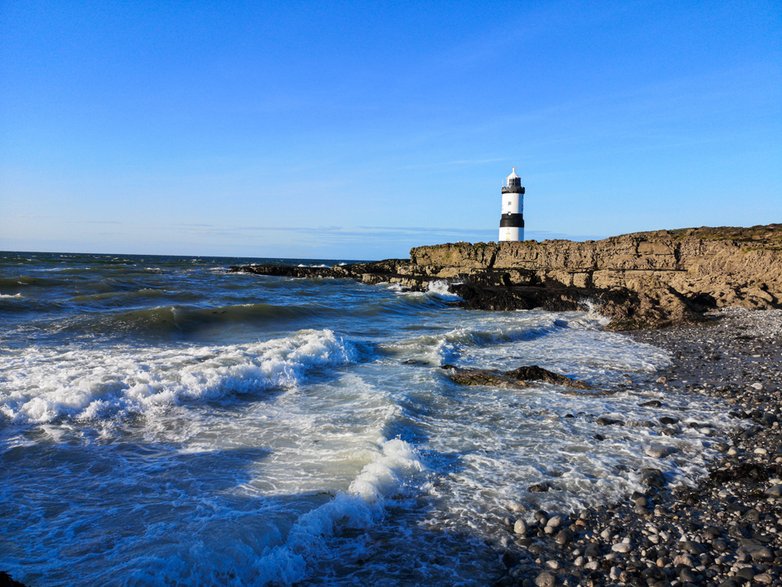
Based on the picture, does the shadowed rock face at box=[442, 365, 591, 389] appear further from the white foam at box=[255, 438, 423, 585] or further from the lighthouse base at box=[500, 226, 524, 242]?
the lighthouse base at box=[500, 226, 524, 242]

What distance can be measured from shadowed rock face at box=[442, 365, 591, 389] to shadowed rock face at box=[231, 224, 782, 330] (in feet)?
30.4

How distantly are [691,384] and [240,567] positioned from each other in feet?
29.1

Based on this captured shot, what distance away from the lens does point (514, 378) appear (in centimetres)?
971

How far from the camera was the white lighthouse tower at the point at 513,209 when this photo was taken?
4000 centimetres

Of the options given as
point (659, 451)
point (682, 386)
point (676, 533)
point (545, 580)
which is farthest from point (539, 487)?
point (682, 386)

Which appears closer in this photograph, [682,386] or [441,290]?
[682,386]

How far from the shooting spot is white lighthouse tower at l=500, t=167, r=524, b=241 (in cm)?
4000

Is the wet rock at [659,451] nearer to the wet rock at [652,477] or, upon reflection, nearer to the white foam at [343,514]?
the wet rock at [652,477]

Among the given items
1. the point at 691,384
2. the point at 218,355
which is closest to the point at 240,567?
the point at 218,355

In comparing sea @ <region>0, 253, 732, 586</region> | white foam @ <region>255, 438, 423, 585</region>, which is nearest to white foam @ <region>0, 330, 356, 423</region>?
sea @ <region>0, 253, 732, 586</region>

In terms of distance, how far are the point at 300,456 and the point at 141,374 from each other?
4.24 metres

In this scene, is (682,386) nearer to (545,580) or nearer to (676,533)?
(676,533)

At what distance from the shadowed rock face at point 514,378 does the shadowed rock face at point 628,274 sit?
9.28 meters

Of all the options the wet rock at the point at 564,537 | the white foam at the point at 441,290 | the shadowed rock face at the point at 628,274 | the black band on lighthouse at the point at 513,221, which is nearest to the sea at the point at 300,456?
the wet rock at the point at 564,537
